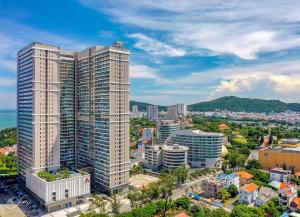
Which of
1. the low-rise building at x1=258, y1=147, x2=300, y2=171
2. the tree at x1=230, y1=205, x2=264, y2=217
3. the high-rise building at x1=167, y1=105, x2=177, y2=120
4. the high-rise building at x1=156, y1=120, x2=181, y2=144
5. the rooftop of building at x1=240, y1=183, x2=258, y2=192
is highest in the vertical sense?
the high-rise building at x1=167, y1=105, x2=177, y2=120

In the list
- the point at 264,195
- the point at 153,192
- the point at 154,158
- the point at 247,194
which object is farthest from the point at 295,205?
the point at 154,158

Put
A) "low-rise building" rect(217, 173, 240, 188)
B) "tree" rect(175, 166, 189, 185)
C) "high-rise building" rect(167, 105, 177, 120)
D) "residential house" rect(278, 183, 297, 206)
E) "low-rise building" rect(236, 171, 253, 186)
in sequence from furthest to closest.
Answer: "high-rise building" rect(167, 105, 177, 120)
"low-rise building" rect(236, 171, 253, 186)
"tree" rect(175, 166, 189, 185)
"low-rise building" rect(217, 173, 240, 188)
"residential house" rect(278, 183, 297, 206)

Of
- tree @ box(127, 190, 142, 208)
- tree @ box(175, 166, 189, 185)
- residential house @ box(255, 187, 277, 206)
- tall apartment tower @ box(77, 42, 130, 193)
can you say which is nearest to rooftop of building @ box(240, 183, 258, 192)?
residential house @ box(255, 187, 277, 206)

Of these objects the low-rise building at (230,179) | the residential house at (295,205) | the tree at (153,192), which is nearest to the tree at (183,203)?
the tree at (153,192)

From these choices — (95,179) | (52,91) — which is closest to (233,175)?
(95,179)

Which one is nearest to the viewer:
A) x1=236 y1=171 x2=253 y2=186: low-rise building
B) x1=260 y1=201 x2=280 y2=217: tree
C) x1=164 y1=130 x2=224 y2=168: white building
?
x1=260 y1=201 x2=280 y2=217: tree

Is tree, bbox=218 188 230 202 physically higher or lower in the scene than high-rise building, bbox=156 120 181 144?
lower

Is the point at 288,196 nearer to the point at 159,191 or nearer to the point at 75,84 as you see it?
the point at 159,191

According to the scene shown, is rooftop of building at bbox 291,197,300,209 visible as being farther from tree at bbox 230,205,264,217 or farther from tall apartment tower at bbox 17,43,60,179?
tall apartment tower at bbox 17,43,60,179
